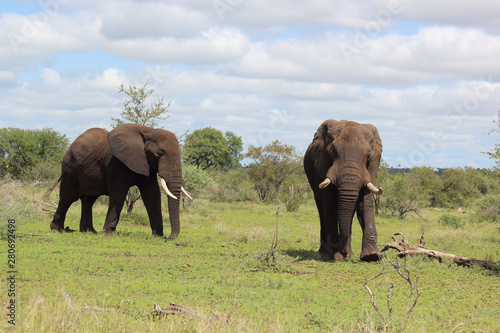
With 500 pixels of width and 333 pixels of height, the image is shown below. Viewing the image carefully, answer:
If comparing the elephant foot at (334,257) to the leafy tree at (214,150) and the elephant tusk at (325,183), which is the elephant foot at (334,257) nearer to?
the elephant tusk at (325,183)

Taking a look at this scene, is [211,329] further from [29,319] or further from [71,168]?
[71,168]

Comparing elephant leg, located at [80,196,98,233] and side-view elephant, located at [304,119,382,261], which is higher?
side-view elephant, located at [304,119,382,261]

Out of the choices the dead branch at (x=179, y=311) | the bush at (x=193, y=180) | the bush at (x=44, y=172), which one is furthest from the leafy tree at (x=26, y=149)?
the dead branch at (x=179, y=311)

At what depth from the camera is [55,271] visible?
10469mm

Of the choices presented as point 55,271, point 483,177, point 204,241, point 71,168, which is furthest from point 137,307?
point 483,177

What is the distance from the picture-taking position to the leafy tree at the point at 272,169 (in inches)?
1773

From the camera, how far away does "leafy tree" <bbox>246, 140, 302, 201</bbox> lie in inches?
1773

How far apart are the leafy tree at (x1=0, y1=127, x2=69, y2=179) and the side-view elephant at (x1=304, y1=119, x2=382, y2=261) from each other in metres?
30.5

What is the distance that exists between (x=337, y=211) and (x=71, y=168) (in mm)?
8269

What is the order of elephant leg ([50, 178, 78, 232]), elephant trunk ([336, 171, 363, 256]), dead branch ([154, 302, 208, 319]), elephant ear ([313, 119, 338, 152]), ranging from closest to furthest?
dead branch ([154, 302, 208, 319])
elephant trunk ([336, 171, 363, 256])
elephant ear ([313, 119, 338, 152])
elephant leg ([50, 178, 78, 232])

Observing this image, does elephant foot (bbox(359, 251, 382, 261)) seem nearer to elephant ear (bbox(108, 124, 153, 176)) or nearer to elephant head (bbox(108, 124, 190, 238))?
elephant head (bbox(108, 124, 190, 238))

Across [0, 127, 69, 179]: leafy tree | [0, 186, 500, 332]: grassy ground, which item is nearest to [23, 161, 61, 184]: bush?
[0, 127, 69, 179]: leafy tree

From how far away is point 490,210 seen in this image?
95.6ft

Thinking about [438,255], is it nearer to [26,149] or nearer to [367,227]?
[367,227]
